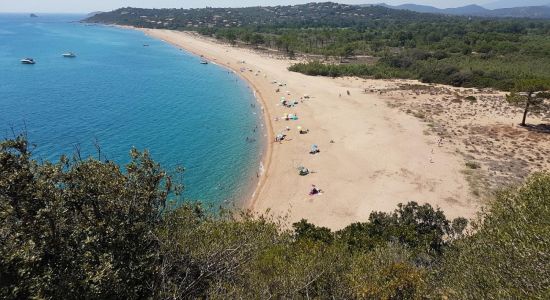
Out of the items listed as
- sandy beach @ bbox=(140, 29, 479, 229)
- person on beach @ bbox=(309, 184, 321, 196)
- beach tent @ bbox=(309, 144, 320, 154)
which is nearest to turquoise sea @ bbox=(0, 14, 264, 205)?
sandy beach @ bbox=(140, 29, 479, 229)

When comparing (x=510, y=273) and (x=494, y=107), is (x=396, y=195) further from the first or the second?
(x=494, y=107)

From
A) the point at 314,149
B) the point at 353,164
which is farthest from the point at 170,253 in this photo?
the point at 314,149

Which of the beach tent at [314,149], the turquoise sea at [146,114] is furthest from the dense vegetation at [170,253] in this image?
the beach tent at [314,149]

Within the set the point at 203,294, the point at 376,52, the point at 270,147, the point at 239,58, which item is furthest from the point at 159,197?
the point at 376,52

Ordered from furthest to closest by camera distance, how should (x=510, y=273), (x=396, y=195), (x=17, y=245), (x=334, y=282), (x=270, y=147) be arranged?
(x=270, y=147) → (x=396, y=195) → (x=334, y=282) → (x=510, y=273) → (x=17, y=245)

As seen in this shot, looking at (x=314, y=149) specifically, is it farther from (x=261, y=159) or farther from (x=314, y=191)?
(x=314, y=191)

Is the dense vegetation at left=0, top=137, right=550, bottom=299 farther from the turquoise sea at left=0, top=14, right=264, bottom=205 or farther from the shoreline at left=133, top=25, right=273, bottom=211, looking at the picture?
the shoreline at left=133, top=25, right=273, bottom=211
